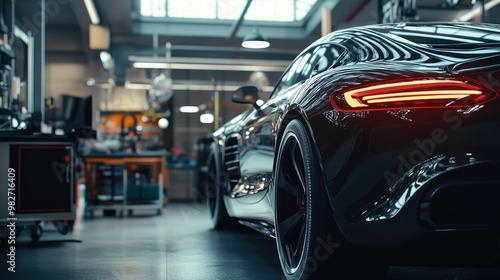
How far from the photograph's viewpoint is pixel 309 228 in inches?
106

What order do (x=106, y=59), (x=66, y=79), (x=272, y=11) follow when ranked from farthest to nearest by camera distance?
(x=66, y=79) → (x=272, y=11) → (x=106, y=59)

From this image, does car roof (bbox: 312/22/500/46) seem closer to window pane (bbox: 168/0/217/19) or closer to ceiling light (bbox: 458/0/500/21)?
ceiling light (bbox: 458/0/500/21)

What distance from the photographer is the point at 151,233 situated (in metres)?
6.62

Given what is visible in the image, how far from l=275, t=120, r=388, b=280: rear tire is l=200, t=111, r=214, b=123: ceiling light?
20138mm

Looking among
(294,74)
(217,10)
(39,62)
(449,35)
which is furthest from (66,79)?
(449,35)

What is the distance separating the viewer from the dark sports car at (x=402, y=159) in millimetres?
2324

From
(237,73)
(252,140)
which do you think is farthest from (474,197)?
(237,73)

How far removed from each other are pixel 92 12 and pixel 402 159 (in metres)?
14.5

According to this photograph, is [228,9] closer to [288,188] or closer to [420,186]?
[288,188]

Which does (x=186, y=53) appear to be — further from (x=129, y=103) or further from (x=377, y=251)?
(x=377, y=251)

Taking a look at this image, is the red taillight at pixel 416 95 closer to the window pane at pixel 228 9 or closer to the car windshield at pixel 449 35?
the car windshield at pixel 449 35

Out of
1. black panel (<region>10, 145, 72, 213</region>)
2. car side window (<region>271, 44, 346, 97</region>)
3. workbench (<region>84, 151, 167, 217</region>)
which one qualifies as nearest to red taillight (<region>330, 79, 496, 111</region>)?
car side window (<region>271, 44, 346, 97</region>)

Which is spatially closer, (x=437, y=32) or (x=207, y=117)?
(x=437, y=32)

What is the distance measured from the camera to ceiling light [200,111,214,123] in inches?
945
